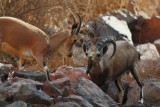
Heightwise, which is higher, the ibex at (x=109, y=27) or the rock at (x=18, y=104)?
the rock at (x=18, y=104)

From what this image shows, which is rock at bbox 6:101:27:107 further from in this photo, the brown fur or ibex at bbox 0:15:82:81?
the brown fur

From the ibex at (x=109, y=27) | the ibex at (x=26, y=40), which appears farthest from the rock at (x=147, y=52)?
the ibex at (x=26, y=40)

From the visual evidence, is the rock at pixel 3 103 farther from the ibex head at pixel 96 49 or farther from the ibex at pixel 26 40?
the ibex head at pixel 96 49

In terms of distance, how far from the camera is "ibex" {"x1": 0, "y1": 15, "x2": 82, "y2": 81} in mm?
10258

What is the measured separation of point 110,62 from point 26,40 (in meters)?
1.96

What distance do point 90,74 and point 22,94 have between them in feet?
9.21

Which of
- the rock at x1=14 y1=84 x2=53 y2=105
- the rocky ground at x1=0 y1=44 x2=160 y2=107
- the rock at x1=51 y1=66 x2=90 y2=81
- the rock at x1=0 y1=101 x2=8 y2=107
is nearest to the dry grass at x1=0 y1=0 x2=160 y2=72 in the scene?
the rock at x1=51 y1=66 x2=90 y2=81

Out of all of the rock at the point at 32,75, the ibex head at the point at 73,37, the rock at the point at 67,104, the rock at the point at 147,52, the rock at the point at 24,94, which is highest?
the ibex head at the point at 73,37

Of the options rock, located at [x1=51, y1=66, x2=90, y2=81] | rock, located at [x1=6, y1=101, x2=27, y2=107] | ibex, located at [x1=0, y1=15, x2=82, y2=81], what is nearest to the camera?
rock, located at [x1=6, y1=101, x2=27, y2=107]

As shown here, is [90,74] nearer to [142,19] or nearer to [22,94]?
[22,94]

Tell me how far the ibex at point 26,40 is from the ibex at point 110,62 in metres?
0.54

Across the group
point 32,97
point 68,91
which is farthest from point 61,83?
point 32,97

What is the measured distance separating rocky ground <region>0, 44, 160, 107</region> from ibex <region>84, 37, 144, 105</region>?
0.80 ft

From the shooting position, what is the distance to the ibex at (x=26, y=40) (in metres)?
10.3
